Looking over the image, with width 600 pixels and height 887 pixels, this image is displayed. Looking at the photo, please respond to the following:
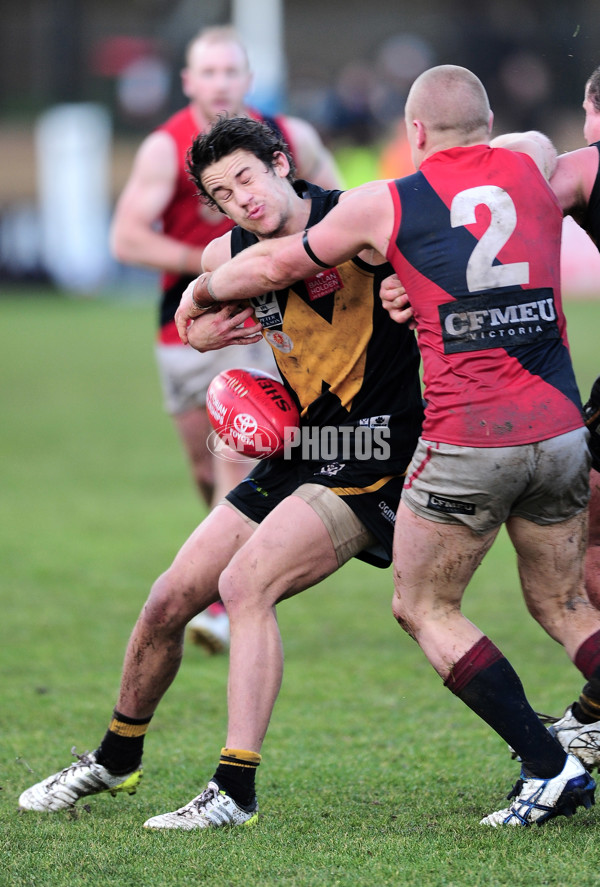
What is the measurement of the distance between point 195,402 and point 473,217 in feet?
11.5

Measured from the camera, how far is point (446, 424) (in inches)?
136

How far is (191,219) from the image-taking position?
6.76 metres

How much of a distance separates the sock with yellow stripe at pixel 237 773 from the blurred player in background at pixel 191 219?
2546 mm

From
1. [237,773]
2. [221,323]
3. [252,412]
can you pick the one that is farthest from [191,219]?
[237,773]

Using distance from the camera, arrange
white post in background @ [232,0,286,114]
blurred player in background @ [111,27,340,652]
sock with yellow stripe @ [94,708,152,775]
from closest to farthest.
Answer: sock with yellow stripe @ [94,708,152,775], blurred player in background @ [111,27,340,652], white post in background @ [232,0,286,114]

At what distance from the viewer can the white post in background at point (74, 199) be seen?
90.6 ft

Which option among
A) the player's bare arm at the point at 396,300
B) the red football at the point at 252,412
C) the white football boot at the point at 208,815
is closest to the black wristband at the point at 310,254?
the player's bare arm at the point at 396,300

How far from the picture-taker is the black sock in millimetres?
3518

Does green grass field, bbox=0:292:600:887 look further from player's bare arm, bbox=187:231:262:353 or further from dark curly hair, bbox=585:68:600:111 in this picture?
dark curly hair, bbox=585:68:600:111

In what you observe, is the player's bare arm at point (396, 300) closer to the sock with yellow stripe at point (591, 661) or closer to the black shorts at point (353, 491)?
the black shorts at point (353, 491)

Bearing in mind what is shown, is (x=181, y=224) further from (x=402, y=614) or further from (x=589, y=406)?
(x=402, y=614)

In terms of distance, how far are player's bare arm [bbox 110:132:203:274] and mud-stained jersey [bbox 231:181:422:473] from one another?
254 centimetres

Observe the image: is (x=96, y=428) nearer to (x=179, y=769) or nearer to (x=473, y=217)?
(x=179, y=769)

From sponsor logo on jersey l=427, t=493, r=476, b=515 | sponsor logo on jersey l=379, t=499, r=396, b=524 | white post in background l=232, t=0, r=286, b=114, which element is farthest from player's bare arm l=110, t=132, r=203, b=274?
white post in background l=232, t=0, r=286, b=114
